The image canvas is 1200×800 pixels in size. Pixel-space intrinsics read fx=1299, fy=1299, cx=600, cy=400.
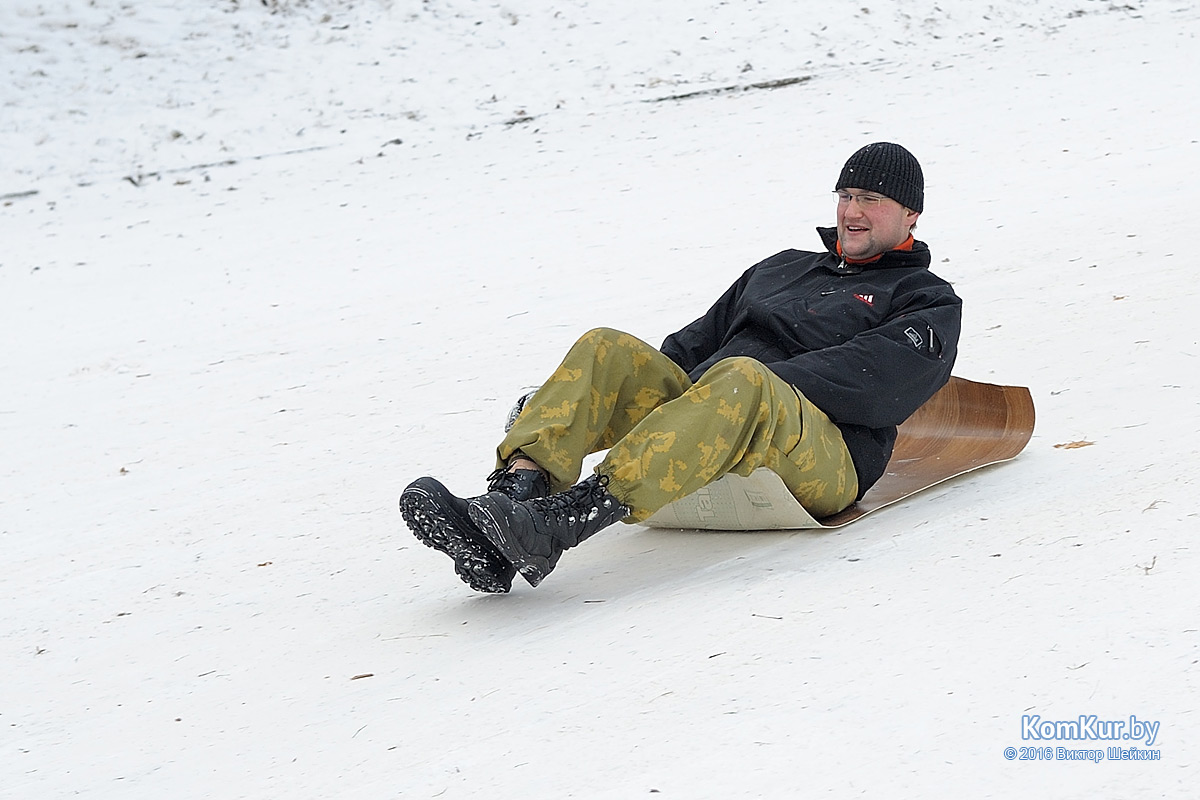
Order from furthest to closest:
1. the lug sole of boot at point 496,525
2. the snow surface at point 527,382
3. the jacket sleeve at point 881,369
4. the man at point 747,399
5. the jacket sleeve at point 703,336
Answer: the jacket sleeve at point 703,336 < the jacket sleeve at point 881,369 < the man at point 747,399 < the lug sole of boot at point 496,525 < the snow surface at point 527,382

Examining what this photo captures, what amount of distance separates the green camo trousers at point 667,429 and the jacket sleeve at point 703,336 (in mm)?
395

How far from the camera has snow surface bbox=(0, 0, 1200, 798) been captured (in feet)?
6.81

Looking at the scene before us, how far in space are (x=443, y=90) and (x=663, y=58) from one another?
1654 millimetres

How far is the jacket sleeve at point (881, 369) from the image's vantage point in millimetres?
2904

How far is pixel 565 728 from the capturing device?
6.84ft

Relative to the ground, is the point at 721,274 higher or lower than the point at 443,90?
lower

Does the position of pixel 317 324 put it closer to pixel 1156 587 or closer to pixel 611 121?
pixel 611 121

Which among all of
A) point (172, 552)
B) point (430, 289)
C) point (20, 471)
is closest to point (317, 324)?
point (430, 289)

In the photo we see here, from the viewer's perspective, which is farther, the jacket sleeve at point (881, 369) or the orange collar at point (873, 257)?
the orange collar at point (873, 257)

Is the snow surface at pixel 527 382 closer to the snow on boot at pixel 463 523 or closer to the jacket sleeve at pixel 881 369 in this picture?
the snow on boot at pixel 463 523

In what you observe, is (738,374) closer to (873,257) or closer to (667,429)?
(667,429)

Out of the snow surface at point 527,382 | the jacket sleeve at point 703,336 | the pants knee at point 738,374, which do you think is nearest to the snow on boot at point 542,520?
the snow surface at point 527,382

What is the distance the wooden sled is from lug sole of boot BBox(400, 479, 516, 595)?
495 millimetres

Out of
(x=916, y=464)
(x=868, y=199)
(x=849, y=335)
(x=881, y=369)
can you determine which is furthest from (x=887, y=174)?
(x=916, y=464)
